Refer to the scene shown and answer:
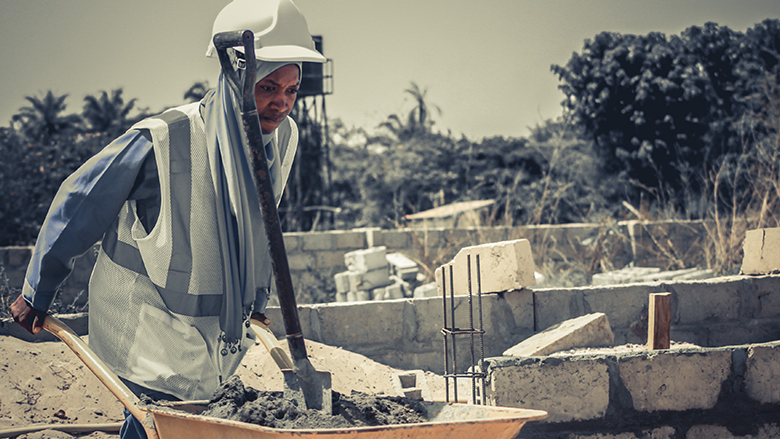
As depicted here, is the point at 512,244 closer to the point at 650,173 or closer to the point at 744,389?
the point at 744,389

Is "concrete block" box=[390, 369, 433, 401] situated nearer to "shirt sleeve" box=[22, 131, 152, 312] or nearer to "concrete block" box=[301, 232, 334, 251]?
"shirt sleeve" box=[22, 131, 152, 312]

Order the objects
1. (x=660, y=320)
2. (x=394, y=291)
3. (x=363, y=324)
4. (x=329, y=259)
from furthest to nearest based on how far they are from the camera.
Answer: (x=329, y=259) → (x=394, y=291) → (x=363, y=324) → (x=660, y=320)

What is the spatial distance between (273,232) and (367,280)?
617cm

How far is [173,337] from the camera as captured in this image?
1716 mm

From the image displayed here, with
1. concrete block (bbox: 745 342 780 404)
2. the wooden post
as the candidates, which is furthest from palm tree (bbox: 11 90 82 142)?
concrete block (bbox: 745 342 780 404)

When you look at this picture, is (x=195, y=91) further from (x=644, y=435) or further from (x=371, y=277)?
(x=644, y=435)

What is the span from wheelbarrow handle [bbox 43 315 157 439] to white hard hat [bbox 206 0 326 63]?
96cm

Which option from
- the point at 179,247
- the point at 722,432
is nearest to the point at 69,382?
the point at 179,247

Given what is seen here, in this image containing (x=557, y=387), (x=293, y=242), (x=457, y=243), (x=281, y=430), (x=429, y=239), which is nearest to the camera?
(x=281, y=430)

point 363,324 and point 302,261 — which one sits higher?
point 363,324

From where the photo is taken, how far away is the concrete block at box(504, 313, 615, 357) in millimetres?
3576

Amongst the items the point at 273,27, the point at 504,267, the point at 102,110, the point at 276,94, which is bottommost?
the point at 504,267

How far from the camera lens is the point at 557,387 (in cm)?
282

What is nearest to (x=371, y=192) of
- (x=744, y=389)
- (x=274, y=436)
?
(x=744, y=389)
